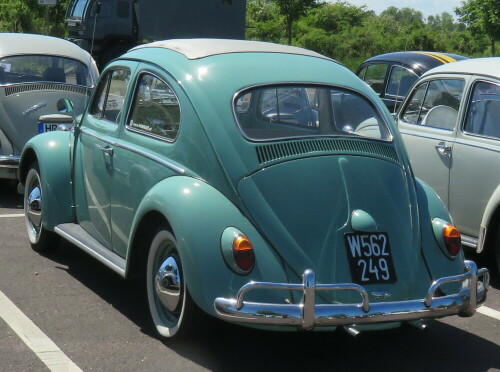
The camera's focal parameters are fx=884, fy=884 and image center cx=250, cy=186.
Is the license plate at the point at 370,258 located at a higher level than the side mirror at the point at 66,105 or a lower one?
lower

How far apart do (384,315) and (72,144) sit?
3266mm

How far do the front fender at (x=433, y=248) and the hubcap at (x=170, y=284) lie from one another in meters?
1.42

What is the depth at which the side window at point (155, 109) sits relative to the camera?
5484 mm

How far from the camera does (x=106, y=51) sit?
2662 centimetres

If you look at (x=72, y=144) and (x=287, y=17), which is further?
(x=287, y=17)

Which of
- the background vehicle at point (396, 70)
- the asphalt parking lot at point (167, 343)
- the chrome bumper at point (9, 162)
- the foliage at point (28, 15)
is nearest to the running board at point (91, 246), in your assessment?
the asphalt parking lot at point (167, 343)

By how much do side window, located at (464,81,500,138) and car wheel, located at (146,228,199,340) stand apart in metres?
3.38

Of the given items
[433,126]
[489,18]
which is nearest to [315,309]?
[433,126]

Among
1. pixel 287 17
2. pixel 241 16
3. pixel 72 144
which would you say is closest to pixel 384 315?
pixel 72 144

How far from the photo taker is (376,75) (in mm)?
14781

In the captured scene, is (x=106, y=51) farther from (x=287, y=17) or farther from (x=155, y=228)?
(x=155, y=228)

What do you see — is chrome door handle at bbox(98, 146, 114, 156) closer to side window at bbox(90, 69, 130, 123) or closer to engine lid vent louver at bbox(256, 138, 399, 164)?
side window at bbox(90, 69, 130, 123)

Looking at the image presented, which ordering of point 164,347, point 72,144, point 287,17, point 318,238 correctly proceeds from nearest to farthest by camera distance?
point 318,238, point 164,347, point 72,144, point 287,17

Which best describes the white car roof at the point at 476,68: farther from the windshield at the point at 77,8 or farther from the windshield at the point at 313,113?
the windshield at the point at 77,8
